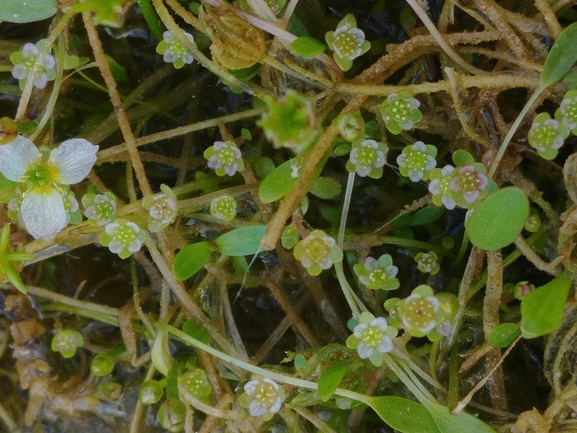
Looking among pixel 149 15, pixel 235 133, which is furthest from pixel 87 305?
pixel 149 15

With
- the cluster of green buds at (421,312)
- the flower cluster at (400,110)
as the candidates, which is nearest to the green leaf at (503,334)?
the cluster of green buds at (421,312)

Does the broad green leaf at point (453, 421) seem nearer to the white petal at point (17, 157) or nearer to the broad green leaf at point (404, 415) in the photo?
the broad green leaf at point (404, 415)

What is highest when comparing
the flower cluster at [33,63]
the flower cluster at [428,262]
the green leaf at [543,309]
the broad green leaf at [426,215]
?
the flower cluster at [33,63]

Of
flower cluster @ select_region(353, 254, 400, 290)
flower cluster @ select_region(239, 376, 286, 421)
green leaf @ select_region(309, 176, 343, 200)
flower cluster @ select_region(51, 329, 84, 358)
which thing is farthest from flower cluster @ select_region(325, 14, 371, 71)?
flower cluster @ select_region(51, 329, 84, 358)

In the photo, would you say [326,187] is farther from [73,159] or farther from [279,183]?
[73,159]

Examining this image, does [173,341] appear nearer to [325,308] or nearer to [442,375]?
[325,308]

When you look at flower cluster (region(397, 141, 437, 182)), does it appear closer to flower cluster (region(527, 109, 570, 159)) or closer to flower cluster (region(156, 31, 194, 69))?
flower cluster (region(527, 109, 570, 159))

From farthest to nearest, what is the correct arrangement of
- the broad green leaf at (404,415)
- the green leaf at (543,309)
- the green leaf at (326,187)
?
1. the green leaf at (326,187)
2. the broad green leaf at (404,415)
3. the green leaf at (543,309)

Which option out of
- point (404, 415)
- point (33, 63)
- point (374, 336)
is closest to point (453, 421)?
point (404, 415)
